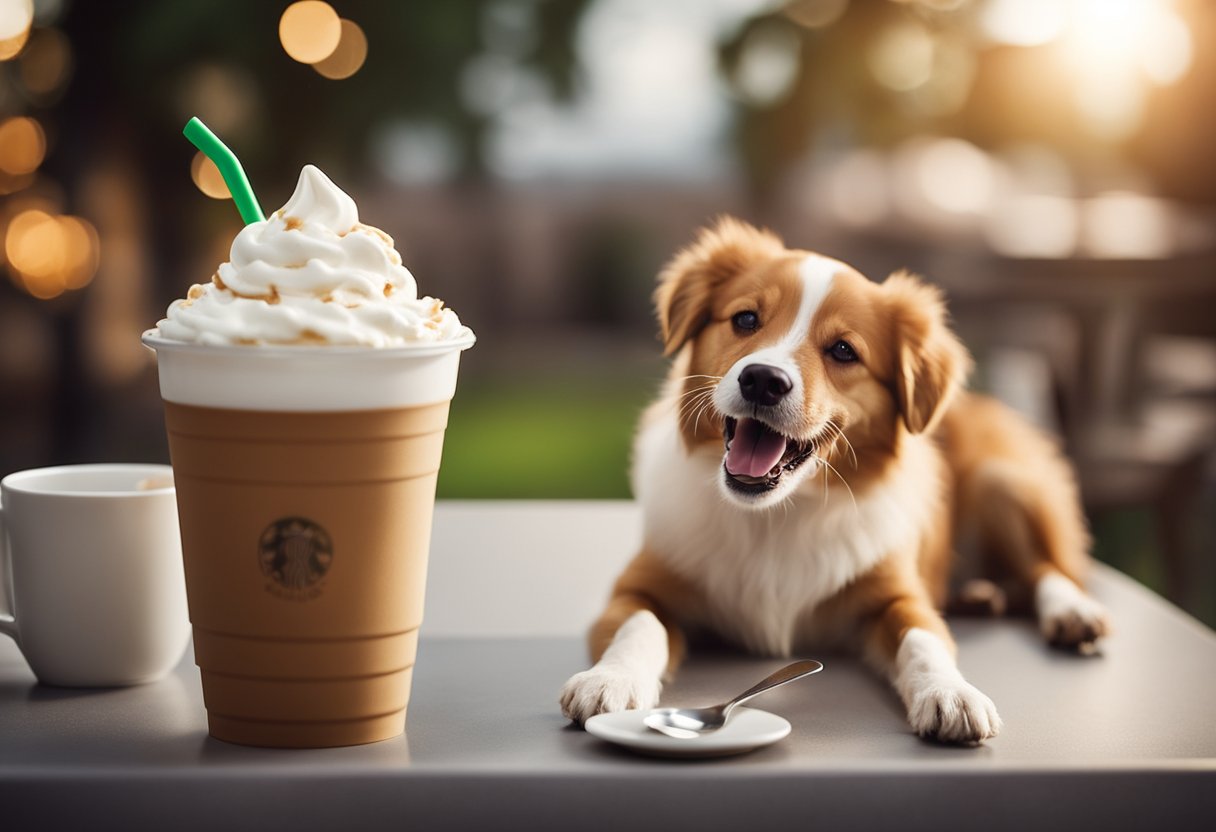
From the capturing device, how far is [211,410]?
0.99 meters

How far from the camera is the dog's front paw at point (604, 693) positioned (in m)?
1.12

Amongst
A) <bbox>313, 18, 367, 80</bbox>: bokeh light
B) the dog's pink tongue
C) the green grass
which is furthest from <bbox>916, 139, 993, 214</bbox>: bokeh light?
the dog's pink tongue

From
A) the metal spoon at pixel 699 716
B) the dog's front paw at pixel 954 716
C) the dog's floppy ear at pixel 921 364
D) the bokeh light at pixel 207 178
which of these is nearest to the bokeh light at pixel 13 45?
the bokeh light at pixel 207 178

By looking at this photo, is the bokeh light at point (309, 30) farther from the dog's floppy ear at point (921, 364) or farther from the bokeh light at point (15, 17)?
the dog's floppy ear at point (921, 364)

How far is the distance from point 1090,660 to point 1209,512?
3210 millimetres

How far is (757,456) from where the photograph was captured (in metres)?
1.38

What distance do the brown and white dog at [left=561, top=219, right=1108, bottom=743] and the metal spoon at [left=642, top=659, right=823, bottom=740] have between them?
15cm

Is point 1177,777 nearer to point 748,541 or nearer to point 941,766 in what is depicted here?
point 941,766

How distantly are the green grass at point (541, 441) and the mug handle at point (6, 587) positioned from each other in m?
3.34

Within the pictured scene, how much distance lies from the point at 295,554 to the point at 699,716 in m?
0.37

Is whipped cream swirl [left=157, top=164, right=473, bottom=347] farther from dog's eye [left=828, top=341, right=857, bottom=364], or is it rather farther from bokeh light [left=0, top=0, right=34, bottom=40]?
bokeh light [left=0, top=0, right=34, bottom=40]

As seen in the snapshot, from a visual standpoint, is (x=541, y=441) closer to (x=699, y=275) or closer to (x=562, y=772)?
(x=699, y=275)

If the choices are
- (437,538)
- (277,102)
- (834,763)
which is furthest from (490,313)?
(834,763)

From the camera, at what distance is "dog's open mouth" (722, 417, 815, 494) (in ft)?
4.50
